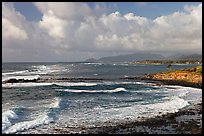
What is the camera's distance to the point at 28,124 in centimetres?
1817

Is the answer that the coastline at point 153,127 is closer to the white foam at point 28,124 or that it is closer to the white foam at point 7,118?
the white foam at point 28,124

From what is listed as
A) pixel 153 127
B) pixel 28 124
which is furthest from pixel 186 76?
pixel 28 124

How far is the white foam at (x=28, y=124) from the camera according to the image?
56.3 ft

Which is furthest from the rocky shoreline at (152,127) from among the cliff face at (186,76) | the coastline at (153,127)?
the cliff face at (186,76)

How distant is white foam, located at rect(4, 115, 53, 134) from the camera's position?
17172mm

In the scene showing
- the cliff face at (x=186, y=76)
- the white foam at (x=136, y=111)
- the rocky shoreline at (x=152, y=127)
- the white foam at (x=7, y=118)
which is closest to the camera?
the rocky shoreline at (x=152, y=127)

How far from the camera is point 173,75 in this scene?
57.4 m

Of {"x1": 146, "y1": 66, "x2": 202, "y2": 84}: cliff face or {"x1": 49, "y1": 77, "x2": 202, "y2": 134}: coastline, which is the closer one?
{"x1": 49, "y1": 77, "x2": 202, "y2": 134}: coastline

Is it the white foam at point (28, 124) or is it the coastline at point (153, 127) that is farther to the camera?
the white foam at point (28, 124)

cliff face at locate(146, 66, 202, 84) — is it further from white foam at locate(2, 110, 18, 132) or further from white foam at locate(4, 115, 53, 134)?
white foam at locate(2, 110, 18, 132)

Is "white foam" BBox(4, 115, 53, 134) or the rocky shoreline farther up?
"white foam" BBox(4, 115, 53, 134)

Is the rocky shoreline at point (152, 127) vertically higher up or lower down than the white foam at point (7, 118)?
lower down

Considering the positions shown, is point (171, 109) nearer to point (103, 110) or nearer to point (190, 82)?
point (103, 110)

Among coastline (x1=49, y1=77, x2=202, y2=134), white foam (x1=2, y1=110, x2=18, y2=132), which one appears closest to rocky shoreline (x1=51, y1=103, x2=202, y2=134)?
coastline (x1=49, y1=77, x2=202, y2=134)
